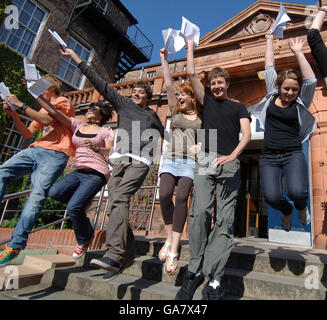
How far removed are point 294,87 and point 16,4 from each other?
42.0 ft

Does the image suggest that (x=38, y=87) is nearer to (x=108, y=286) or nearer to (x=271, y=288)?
(x=108, y=286)

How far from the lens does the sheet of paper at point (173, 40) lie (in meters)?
2.39

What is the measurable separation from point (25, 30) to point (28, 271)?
12049 millimetres

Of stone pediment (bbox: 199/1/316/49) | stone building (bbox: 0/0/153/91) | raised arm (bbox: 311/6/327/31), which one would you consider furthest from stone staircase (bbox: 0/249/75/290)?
stone building (bbox: 0/0/153/91)

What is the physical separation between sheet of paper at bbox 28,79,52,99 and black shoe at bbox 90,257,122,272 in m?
1.64

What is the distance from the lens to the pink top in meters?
2.57

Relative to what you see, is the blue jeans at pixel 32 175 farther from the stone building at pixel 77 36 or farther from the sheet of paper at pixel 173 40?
the stone building at pixel 77 36

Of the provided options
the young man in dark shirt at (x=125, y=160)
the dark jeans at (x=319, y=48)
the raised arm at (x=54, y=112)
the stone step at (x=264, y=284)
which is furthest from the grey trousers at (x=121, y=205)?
the dark jeans at (x=319, y=48)

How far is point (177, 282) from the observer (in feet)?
7.96

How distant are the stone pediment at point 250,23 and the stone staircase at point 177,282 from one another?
7136 millimetres

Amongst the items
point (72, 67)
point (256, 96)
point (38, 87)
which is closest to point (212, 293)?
point (38, 87)

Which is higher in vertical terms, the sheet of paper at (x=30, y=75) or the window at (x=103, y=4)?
the window at (x=103, y=4)

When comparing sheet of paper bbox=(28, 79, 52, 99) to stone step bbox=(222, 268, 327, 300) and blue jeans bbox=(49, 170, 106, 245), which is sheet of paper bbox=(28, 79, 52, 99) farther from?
stone step bbox=(222, 268, 327, 300)
